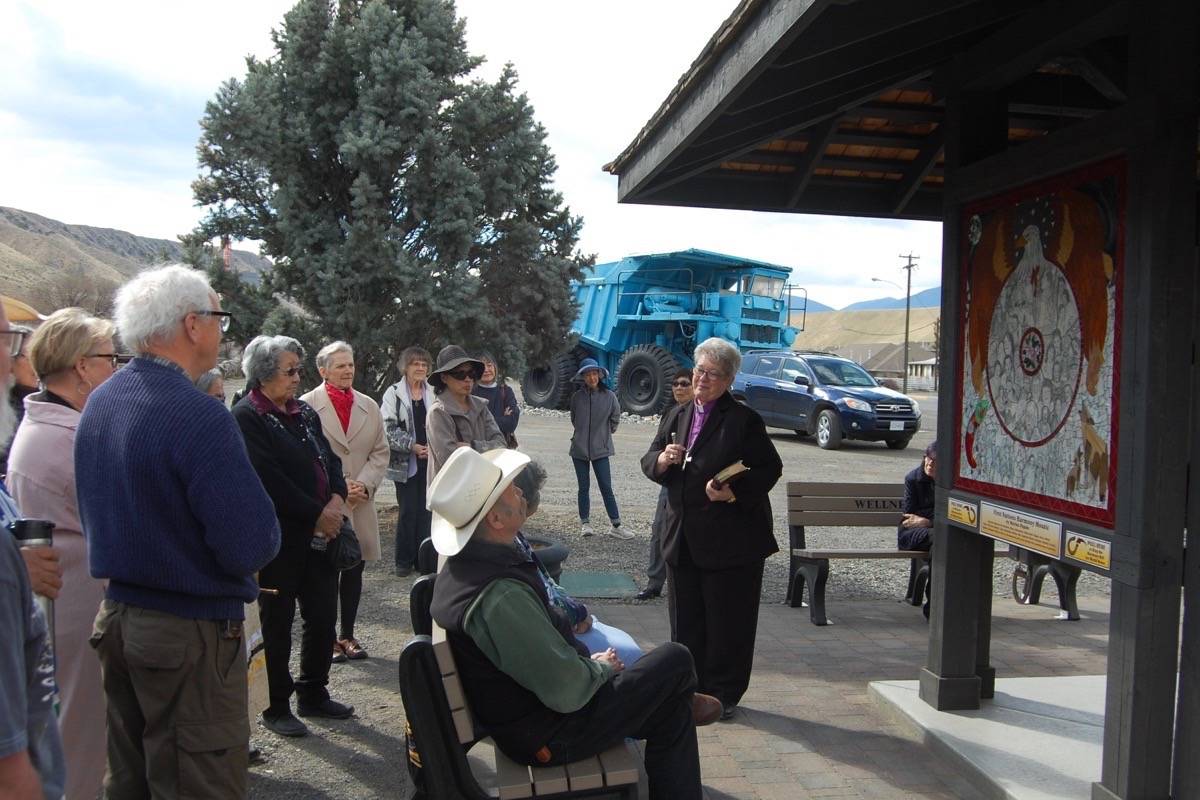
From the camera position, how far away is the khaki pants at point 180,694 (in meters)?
2.47

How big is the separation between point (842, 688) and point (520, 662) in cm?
278

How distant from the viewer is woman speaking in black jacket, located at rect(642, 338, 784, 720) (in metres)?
4.26

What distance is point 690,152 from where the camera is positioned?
189 inches

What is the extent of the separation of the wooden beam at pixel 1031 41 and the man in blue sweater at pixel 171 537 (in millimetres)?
3248

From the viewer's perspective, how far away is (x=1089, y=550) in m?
3.32

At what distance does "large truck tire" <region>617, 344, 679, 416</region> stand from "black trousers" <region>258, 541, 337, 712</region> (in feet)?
50.9

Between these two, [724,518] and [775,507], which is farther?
[775,507]

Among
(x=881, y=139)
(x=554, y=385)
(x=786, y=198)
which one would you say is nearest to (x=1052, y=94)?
(x=881, y=139)

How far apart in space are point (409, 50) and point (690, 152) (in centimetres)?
354

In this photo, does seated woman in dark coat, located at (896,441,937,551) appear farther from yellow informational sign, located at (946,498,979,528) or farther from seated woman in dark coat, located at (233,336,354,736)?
seated woman in dark coat, located at (233,336,354,736)

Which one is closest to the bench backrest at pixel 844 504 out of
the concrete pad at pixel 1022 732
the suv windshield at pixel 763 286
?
the concrete pad at pixel 1022 732

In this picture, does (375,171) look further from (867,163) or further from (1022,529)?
(1022,529)

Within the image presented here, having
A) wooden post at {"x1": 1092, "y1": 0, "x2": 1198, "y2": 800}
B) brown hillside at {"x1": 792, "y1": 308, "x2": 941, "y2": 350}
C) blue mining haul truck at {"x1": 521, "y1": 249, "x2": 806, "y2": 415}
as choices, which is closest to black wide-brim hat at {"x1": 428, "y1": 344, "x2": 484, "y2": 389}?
wooden post at {"x1": 1092, "y1": 0, "x2": 1198, "y2": 800}

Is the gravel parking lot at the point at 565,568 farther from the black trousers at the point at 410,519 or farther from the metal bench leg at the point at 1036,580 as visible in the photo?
the metal bench leg at the point at 1036,580
